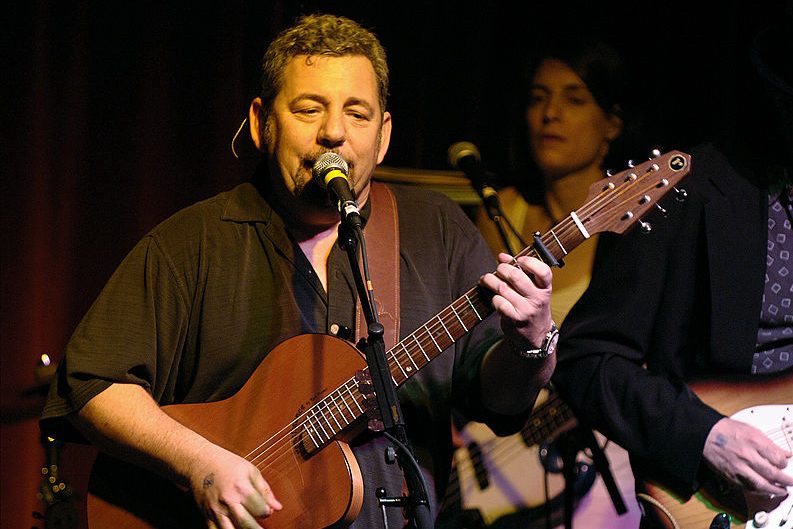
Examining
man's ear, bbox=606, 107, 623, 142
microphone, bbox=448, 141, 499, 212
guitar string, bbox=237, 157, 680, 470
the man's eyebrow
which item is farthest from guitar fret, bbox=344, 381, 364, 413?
man's ear, bbox=606, 107, 623, 142

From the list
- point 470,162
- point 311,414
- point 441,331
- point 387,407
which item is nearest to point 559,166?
point 470,162

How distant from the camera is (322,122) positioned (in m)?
2.77

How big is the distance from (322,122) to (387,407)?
0.97 meters

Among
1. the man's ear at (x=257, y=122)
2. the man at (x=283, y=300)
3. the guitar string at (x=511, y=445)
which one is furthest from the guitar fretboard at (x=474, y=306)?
the guitar string at (x=511, y=445)

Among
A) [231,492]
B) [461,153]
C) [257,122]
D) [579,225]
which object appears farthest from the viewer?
[461,153]

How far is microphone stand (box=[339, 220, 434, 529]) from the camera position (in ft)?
6.75

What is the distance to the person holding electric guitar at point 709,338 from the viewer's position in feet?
9.26

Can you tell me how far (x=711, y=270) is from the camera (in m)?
2.95

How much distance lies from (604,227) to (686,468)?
2.61 ft

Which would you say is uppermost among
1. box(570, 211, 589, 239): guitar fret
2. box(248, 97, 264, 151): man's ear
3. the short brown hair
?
the short brown hair

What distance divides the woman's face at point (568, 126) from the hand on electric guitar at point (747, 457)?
1.35m

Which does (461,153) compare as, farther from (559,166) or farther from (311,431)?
(311,431)

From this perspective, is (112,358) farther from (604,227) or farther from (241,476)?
(604,227)

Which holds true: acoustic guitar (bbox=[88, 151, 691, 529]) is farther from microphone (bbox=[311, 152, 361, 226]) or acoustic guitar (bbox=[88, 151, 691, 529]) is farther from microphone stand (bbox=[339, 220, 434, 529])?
microphone (bbox=[311, 152, 361, 226])
